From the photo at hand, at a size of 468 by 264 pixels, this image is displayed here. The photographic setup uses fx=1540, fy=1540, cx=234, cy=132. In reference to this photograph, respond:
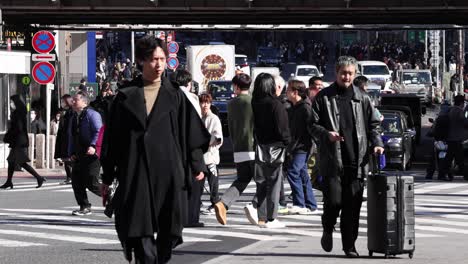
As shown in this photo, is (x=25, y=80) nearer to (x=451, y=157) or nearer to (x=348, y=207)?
(x=451, y=157)

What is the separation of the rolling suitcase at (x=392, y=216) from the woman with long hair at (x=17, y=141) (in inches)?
559

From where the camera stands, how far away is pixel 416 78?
76625mm

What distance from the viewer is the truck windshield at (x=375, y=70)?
77875 millimetres

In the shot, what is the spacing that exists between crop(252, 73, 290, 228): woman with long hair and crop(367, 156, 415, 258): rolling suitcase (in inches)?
134

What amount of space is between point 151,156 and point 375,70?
6856 centimetres

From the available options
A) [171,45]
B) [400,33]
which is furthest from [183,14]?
[400,33]

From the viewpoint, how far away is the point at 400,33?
127 meters

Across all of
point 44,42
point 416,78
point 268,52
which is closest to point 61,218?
point 44,42

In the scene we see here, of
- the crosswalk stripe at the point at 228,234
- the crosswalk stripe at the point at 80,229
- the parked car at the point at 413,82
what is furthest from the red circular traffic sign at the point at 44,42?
the parked car at the point at 413,82

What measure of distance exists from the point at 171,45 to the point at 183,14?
8.32m

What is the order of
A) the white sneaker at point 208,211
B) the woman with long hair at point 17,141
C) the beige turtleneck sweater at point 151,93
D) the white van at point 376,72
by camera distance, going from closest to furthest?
the beige turtleneck sweater at point 151,93, the white sneaker at point 208,211, the woman with long hair at point 17,141, the white van at point 376,72

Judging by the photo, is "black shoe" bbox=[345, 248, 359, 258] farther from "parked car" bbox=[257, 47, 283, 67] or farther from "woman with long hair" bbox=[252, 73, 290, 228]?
"parked car" bbox=[257, 47, 283, 67]

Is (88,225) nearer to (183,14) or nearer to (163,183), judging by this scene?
(163,183)

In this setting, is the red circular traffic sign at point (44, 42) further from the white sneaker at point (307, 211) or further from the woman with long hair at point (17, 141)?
the white sneaker at point (307, 211)
